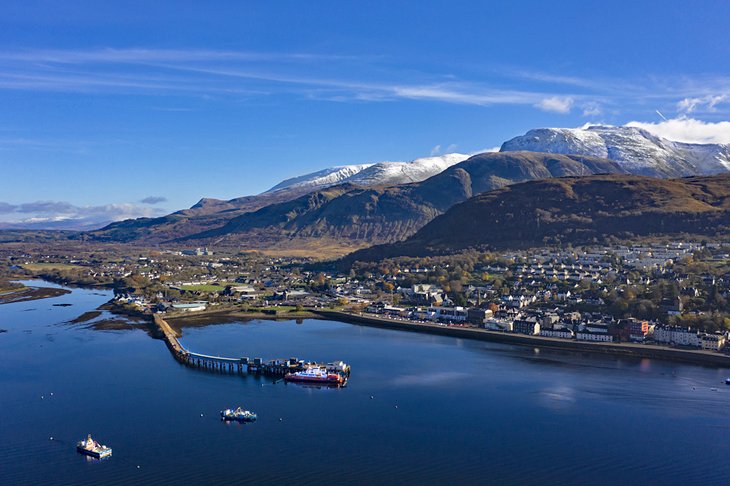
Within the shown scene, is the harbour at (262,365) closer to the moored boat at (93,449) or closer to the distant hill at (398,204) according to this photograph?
the moored boat at (93,449)

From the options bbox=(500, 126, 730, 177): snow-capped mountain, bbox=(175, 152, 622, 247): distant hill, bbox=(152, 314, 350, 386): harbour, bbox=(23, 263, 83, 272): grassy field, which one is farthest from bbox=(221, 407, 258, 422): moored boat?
bbox=(500, 126, 730, 177): snow-capped mountain

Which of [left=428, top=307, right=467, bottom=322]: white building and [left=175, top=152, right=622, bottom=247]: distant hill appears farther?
[left=175, top=152, right=622, bottom=247]: distant hill

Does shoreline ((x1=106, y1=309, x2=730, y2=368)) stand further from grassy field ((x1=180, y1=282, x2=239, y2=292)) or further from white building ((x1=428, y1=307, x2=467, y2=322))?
grassy field ((x1=180, y1=282, x2=239, y2=292))

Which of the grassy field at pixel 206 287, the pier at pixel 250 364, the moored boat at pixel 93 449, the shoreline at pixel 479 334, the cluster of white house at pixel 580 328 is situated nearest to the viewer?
the moored boat at pixel 93 449

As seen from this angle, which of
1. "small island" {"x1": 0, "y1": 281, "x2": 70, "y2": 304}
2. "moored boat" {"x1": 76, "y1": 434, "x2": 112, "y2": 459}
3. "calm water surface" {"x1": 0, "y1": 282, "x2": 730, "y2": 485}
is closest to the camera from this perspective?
"calm water surface" {"x1": 0, "y1": 282, "x2": 730, "y2": 485}

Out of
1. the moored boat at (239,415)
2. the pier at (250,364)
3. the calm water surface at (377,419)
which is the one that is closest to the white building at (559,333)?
the calm water surface at (377,419)

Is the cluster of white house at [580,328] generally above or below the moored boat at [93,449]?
above

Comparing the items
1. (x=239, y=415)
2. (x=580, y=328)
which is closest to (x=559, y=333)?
(x=580, y=328)
